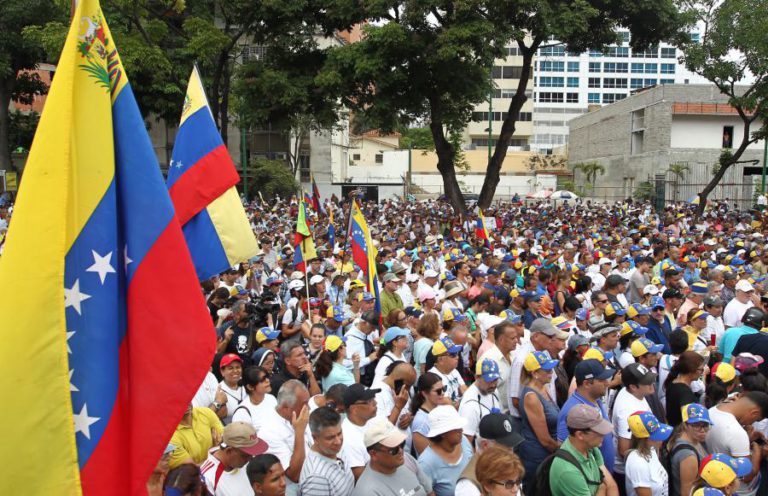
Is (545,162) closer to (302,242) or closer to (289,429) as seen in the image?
(302,242)

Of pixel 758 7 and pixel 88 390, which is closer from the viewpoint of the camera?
pixel 88 390

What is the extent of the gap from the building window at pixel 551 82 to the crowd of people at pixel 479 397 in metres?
76.9

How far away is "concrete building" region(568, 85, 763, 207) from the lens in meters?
39.4

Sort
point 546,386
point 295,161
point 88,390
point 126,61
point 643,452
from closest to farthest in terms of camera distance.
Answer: point 88,390 → point 643,452 → point 546,386 → point 126,61 → point 295,161

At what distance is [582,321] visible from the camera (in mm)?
8250

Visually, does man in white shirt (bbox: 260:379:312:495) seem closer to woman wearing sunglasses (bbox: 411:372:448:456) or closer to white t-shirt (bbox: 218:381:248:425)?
woman wearing sunglasses (bbox: 411:372:448:456)

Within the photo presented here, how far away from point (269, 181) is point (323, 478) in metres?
37.6

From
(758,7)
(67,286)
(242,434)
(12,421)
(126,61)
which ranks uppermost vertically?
(758,7)

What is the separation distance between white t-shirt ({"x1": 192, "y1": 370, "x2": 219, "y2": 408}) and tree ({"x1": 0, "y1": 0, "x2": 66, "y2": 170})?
92.0 feet

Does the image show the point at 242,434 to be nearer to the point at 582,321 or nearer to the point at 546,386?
the point at 546,386

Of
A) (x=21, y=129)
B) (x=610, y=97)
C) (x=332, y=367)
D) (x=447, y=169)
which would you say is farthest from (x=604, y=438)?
(x=610, y=97)

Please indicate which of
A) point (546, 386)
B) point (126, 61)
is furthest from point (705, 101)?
point (546, 386)

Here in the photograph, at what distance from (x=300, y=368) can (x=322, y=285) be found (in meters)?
4.11

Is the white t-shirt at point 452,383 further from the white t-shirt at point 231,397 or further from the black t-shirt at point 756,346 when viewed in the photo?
the black t-shirt at point 756,346
